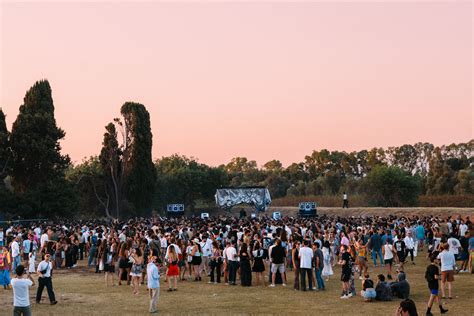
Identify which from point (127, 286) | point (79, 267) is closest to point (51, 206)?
point (79, 267)

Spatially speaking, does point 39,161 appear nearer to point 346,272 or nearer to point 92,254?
point 92,254

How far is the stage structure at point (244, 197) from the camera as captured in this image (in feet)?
214

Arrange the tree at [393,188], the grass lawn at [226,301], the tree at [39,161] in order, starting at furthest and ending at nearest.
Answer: the tree at [393,188], the tree at [39,161], the grass lawn at [226,301]

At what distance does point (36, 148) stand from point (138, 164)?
44.4 ft

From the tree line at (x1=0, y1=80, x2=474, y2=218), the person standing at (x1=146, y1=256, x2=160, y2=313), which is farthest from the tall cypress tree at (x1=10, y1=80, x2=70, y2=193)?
the person standing at (x1=146, y1=256, x2=160, y2=313)

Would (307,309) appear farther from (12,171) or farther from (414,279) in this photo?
(12,171)

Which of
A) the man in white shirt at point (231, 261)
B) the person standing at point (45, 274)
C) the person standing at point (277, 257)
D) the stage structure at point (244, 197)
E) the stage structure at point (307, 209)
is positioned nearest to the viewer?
the person standing at point (45, 274)

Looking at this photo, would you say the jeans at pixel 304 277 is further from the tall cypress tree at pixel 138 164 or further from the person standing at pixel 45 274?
the tall cypress tree at pixel 138 164

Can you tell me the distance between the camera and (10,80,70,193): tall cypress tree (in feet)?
184

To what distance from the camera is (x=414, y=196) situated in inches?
2751

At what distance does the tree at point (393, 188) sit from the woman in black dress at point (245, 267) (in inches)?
1954

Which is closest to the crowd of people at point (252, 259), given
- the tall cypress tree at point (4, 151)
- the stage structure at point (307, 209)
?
the tall cypress tree at point (4, 151)

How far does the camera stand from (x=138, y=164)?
2638 inches

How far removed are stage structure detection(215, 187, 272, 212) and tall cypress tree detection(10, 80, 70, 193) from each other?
16.8 metres
